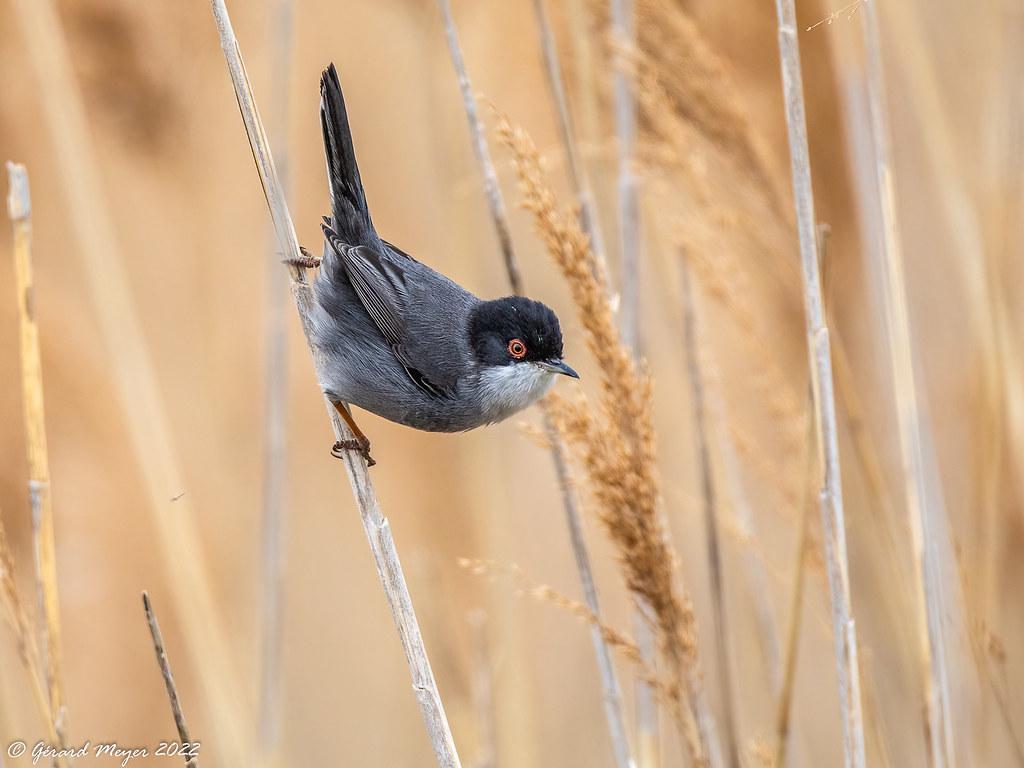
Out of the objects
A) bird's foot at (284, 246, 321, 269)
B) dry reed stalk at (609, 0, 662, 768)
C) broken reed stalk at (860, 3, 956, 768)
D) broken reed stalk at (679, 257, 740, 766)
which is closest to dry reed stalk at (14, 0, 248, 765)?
bird's foot at (284, 246, 321, 269)

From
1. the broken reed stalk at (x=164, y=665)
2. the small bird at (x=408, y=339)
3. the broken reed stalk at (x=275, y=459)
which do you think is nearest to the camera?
the broken reed stalk at (x=164, y=665)

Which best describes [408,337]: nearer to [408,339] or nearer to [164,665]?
[408,339]

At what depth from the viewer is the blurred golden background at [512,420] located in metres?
2.51

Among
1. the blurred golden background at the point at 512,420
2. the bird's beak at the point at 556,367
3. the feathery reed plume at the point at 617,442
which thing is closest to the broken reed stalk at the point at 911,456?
the blurred golden background at the point at 512,420

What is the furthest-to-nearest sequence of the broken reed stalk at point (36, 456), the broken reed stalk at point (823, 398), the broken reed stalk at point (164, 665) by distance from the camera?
the broken reed stalk at point (823, 398)
the broken reed stalk at point (36, 456)
the broken reed stalk at point (164, 665)

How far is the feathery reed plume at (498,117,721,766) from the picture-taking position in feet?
5.89

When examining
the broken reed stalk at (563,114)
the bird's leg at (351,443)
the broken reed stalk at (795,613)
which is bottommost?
the broken reed stalk at (795,613)

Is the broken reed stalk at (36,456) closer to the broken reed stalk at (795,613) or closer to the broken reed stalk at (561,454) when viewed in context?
the broken reed stalk at (561,454)

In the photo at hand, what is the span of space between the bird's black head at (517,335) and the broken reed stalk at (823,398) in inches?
23.2

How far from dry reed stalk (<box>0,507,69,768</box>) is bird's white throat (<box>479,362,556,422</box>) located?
3.64 ft

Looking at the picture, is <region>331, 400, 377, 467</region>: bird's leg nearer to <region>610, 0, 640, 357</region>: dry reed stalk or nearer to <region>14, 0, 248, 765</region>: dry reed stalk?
<region>14, 0, 248, 765</region>: dry reed stalk

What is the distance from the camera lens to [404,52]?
4.17 meters

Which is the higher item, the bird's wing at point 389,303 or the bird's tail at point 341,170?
the bird's tail at point 341,170

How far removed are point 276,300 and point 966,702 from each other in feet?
7.75
